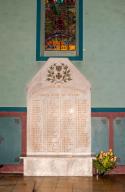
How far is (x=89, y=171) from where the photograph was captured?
Answer: 1026cm

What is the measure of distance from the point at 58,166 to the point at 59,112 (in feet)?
4.95

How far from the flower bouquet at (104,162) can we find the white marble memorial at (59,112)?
0.55 metres

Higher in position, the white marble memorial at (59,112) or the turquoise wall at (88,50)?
the turquoise wall at (88,50)

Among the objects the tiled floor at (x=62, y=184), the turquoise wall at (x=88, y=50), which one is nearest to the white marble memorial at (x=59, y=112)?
the turquoise wall at (x=88, y=50)

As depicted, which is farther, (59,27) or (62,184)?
(59,27)

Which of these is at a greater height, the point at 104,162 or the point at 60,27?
the point at 60,27

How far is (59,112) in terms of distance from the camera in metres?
10.9

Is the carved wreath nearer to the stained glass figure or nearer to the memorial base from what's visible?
the stained glass figure

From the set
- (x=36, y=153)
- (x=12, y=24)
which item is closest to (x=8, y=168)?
(x=36, y=153)

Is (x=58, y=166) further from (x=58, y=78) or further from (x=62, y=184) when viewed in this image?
(x=58, y=78)

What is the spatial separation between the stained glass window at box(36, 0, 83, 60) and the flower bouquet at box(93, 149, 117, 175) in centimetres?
300

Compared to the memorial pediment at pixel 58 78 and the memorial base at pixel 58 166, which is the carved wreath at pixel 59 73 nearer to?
the memorial pediment at pixel 58 78

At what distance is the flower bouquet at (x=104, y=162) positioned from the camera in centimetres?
1002

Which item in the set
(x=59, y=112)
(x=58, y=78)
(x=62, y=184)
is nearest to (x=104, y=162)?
(x=62, y=184)
